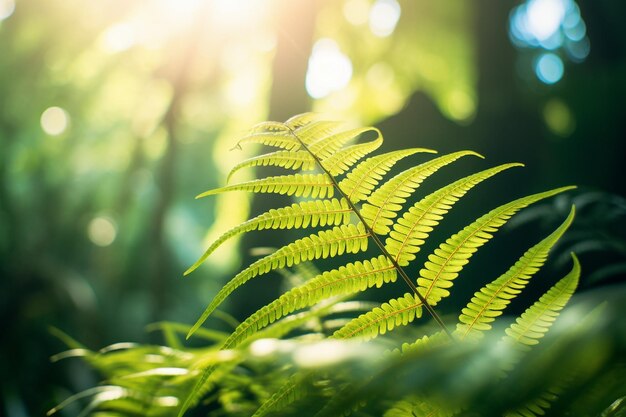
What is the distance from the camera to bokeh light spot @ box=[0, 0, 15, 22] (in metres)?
5.86

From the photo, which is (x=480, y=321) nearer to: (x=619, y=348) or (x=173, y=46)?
(x=619, y=348)

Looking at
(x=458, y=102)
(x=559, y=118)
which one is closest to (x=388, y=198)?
(x=559, y=118)

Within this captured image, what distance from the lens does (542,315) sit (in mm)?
628

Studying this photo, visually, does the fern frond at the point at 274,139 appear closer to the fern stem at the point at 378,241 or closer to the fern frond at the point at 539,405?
the fern stem at the point at 378,241

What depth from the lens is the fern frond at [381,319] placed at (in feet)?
2.12

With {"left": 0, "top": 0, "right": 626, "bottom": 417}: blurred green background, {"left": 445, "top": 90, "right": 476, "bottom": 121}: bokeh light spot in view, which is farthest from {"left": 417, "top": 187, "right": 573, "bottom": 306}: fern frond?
{"left": 445, "top": 90, "right": 476, "bottom": 121}: bokeh light spot

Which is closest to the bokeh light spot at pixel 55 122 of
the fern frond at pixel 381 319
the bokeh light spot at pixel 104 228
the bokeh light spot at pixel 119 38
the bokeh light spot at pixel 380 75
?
the bokeh light spot at pixel 119 38

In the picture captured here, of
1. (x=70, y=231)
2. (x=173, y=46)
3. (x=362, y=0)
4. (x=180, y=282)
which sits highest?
(x=173, y=46)

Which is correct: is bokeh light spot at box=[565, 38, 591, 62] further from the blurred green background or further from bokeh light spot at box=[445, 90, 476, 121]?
bokeh light spot at box=[445, 90, 476, 121]

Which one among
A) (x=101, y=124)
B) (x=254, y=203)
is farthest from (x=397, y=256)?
(x=101, y=124)

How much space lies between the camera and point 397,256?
704 mm

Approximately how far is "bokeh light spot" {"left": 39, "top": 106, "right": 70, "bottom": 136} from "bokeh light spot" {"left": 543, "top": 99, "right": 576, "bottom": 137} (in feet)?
21.8

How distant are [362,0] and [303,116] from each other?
734cm

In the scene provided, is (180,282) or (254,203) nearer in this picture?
(254,203)
